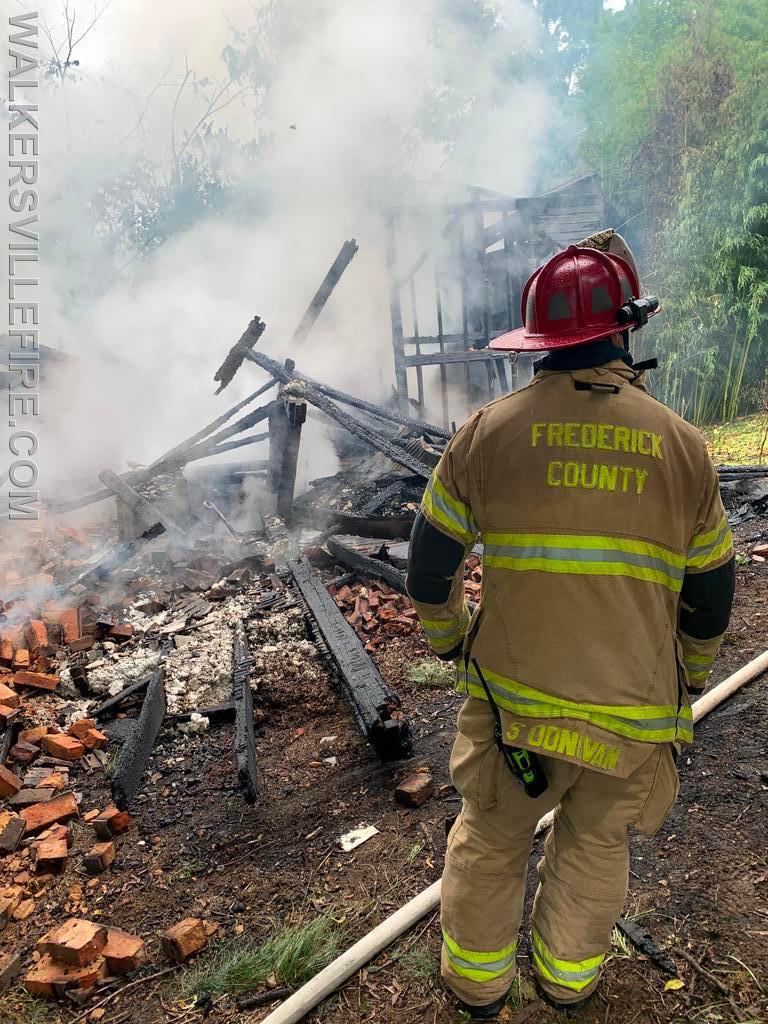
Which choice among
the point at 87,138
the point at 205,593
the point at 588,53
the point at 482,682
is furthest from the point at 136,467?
the point at 588,53

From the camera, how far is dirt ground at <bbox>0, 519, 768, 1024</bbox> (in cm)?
204

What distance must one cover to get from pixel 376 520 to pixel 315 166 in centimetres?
1050

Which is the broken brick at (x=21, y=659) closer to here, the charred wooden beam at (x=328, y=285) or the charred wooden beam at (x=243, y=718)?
the charred wooden beam at (x=243, y=718)

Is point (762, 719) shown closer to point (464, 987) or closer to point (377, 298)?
point (464, 987)

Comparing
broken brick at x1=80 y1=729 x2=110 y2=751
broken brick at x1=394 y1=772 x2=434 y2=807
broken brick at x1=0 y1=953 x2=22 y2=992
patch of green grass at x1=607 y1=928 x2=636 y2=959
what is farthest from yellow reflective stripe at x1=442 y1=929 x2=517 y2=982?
broken brick at x1=80 y1=729 x2=110 y2=751

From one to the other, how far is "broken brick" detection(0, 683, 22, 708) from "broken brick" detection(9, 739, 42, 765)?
0.39 meters

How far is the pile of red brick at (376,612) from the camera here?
485cm

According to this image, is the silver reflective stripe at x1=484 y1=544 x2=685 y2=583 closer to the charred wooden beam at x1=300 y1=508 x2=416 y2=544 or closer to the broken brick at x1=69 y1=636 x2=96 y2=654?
the broken brick at x1=69 y1=636 x2=96 y2=654

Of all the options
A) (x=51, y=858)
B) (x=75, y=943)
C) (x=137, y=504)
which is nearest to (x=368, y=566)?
(x=137, y=504)

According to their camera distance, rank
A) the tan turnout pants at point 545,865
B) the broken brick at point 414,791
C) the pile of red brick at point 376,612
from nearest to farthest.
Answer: the tan turnout pants at point 545,865
the broken brick at point 414,791
the pile of red brick at point 376,612

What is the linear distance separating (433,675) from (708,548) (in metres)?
2.66

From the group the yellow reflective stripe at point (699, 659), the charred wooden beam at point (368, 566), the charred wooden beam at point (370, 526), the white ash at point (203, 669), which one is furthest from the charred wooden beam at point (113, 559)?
the yellow reflective stripe at point (699, 659)

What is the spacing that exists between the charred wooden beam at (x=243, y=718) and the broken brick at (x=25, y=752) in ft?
3.73

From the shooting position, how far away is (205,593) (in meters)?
5.76
